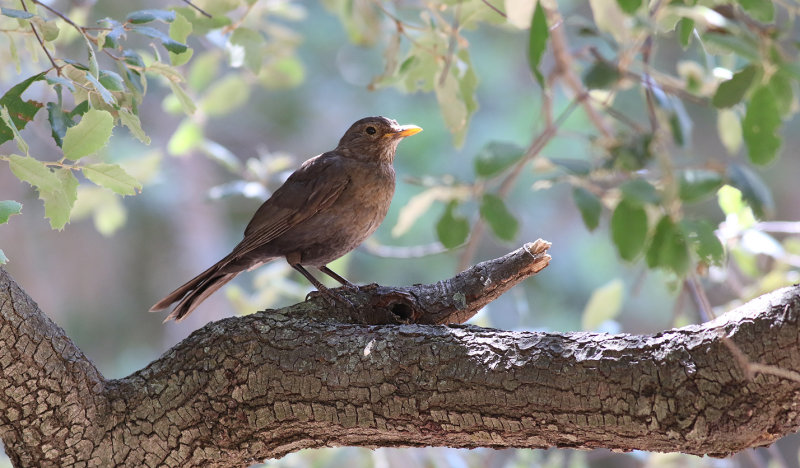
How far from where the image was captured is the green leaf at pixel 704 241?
2.78 meters

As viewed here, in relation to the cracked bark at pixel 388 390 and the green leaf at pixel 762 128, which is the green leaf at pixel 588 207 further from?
the cracked bark at pixel 388 390

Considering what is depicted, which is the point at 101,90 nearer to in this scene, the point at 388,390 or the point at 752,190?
the point at 388,390

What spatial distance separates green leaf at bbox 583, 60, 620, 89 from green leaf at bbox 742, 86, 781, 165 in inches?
27.8

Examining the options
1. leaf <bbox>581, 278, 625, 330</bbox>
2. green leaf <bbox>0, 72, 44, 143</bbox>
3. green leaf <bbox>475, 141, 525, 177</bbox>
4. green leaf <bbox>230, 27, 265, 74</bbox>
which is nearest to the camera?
green leaf <bbox>0, 72, 44, 143</bbox>

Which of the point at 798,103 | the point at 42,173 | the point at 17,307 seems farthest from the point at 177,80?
the point at 798,103

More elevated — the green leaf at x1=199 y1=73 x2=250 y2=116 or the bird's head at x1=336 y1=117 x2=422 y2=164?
the green leaf at x1=199 y1=73 x2=250 y2=116

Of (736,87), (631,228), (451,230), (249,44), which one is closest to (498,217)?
(451,230)

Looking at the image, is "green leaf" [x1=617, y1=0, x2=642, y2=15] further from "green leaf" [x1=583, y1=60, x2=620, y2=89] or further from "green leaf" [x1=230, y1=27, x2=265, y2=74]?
"green leaf" [x1=230, y1=27, x2=265, y2=74]

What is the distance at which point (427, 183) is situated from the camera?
3793mm

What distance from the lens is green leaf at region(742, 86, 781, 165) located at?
274 centimetres

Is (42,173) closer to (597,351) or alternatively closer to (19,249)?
(597,351)

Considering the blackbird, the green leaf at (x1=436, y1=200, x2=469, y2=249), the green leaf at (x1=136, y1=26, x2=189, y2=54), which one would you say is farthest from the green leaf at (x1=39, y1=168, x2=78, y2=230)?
the green leaf at (x1=436, y1=200, x2=469, y2=249)

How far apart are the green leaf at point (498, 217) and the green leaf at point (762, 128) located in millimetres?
1018

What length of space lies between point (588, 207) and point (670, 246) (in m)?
0.46
